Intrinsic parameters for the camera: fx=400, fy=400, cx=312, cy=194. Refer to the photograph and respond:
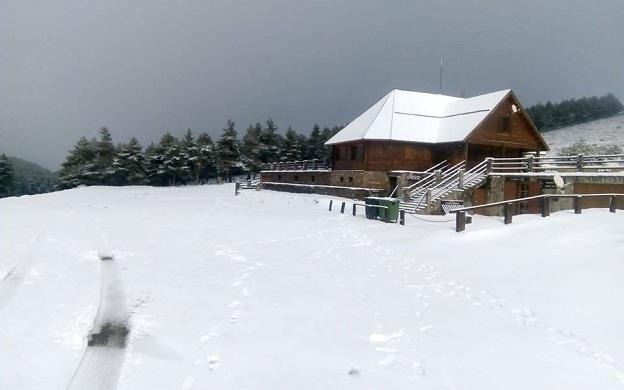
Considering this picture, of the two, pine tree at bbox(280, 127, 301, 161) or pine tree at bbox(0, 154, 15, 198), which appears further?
pine tree at bbox(280, 127, 301, 161)

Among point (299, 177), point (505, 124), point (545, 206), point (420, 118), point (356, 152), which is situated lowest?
point (545, 206)

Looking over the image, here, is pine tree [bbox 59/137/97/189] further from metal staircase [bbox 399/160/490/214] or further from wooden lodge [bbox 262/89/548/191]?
metal staircase [bbox 399/160/490/214]

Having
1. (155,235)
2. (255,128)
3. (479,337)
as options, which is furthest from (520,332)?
(255,128)

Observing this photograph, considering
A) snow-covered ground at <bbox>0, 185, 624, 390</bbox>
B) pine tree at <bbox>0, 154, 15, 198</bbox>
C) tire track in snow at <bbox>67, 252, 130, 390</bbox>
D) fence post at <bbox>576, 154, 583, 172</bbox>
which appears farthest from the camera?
pine tree at <bbox>0, 154, 15, 198</bbox>

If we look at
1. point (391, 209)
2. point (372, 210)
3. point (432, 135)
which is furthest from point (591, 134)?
point (391, 209)

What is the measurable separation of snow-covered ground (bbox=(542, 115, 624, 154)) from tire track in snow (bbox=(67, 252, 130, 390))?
5768cm

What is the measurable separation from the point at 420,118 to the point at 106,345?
3361 centimetres

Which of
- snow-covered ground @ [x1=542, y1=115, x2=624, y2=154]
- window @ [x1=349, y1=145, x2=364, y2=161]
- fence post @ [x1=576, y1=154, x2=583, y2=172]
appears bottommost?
fence post @ [x1=576, y1=154, x2=583, y2=172]

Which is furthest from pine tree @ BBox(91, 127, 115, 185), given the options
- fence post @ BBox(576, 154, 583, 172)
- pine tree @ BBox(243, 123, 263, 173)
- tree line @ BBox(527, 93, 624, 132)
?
tree line @ BBox(527, 93, 624, 132)

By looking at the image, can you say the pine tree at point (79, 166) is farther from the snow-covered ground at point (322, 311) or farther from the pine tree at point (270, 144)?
the snow-covered ground at point (322, 311)

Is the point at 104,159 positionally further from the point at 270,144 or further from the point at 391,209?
the point at 391,209

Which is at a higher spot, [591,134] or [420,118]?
[591,134]

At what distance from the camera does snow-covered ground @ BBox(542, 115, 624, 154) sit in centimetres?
5728

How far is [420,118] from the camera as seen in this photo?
35.2m
